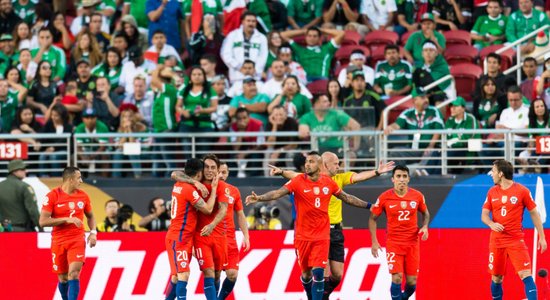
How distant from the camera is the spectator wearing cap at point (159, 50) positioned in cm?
2828

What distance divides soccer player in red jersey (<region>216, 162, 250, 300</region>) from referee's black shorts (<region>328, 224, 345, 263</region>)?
1278mm

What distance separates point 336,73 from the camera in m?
28.3

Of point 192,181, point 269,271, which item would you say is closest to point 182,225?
point 192,181

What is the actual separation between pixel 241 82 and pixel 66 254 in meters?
6.30

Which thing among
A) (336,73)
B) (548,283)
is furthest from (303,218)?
(336,73)

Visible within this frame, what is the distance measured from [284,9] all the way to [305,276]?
8.67 meters

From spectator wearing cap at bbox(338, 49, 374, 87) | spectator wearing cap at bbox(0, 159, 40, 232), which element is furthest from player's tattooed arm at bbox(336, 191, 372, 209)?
spectator wearing cap at bbox(0, 159, 40, 232)

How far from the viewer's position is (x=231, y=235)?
22.3 metres

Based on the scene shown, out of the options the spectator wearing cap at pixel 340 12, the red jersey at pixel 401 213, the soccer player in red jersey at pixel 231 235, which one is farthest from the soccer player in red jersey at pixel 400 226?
the spectator wearing cap at pixel 340 12

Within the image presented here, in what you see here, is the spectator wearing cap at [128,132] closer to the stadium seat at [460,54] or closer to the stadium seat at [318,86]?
the stadium seat at [318,86]

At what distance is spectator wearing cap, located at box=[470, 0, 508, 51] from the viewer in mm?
28578

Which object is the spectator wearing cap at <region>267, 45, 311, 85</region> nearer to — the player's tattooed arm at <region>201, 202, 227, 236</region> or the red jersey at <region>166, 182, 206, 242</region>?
the player's tattooed arm at <region>201, 202, 227, 236</region>

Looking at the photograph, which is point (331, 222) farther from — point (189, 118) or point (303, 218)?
point (189, 118)

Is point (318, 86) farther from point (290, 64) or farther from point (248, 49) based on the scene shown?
point (248, 49)
